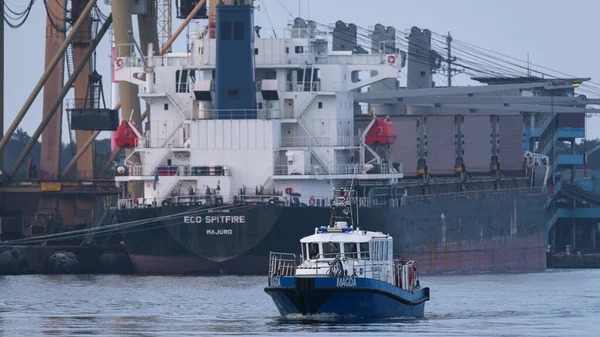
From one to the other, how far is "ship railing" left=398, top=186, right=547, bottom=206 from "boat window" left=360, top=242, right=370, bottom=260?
91.5 ft

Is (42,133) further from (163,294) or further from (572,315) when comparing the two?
(572,315)

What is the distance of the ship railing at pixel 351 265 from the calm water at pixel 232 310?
1.25 m

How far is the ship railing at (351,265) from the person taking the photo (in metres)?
44.4

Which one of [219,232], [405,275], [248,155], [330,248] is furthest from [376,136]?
[330,248]

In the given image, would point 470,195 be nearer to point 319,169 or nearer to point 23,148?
point 319,169

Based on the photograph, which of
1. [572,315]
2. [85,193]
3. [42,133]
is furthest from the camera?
[42,133]

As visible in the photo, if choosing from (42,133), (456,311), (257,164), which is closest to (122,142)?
(257,164)

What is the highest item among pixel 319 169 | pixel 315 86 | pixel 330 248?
pixel 315 86

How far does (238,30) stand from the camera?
69.5 meters

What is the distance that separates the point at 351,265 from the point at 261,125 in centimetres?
2468

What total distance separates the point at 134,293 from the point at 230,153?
45.9ft

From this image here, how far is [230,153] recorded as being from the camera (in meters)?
69.4

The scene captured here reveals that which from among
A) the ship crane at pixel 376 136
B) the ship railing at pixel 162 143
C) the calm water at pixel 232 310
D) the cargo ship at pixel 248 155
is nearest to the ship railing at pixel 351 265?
the calm water at pixel 232 310

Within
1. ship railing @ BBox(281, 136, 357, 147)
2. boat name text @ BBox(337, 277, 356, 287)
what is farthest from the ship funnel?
boat name text @ BBox(337, 277, 356, 287)
